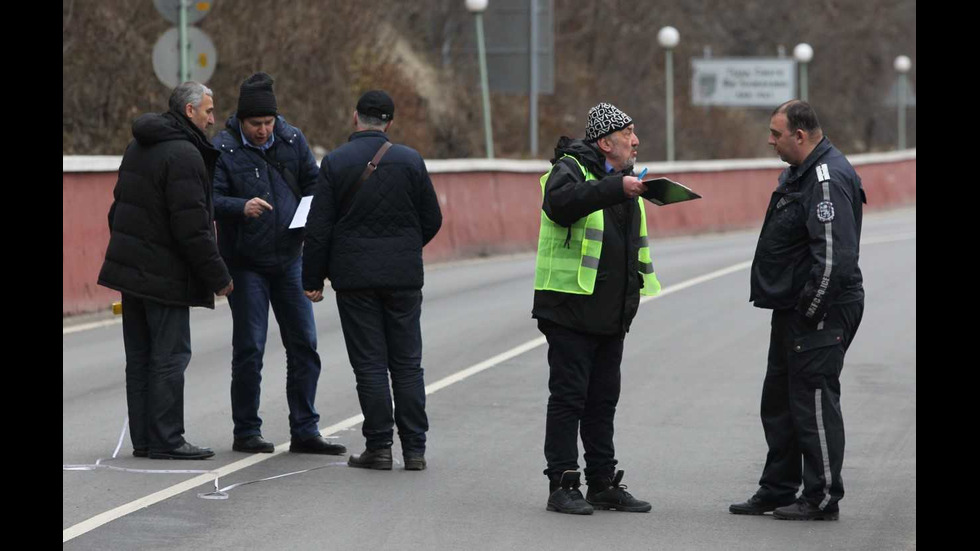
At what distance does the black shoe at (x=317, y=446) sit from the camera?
9.07 m

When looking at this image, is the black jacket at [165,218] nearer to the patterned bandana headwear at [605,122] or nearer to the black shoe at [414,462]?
the black shoe at [414,462]

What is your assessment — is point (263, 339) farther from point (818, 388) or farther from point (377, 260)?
point (818, 388)

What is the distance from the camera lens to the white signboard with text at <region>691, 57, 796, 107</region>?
55.1m

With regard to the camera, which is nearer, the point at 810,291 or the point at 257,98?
the point at 810,291

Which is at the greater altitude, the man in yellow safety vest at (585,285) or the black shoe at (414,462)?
the man in yellow safety vest at (585,285)

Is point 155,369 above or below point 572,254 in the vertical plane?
below

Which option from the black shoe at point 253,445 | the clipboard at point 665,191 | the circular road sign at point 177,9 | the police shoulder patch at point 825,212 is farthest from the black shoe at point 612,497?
the circular road sign at point 177,9

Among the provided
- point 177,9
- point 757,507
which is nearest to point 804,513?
point 757,507

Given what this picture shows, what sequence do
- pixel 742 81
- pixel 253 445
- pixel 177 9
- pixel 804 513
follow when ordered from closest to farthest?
1. pixel 804 513
2. pixel 253 445
3. pixel 177 9
4. pixel 742 81

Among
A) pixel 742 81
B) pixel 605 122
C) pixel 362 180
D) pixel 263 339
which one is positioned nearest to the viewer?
pixel 605 122

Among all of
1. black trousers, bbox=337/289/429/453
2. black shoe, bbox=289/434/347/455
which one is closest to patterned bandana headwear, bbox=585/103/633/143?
black trousers, bbox=337/289/429/453

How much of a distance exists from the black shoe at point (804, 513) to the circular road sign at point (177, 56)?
1270cm

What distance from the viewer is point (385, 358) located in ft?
28.5

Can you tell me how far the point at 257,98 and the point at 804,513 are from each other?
3.48 meters
